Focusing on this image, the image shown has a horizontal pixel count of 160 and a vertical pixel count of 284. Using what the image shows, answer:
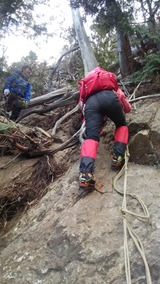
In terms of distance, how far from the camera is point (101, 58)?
26.3 feet

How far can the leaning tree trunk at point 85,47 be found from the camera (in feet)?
23.3

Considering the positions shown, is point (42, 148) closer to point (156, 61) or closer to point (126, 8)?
point (156, 61)

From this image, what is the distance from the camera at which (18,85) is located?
269 inches

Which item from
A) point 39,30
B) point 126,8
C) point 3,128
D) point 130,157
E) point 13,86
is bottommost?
point 130,157

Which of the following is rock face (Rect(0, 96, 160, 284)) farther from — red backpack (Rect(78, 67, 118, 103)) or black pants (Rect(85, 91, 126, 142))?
red backpack (Rect(78, 67, 118, 103))

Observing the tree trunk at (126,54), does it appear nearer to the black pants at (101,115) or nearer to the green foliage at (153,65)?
the green foliage at (153,65)

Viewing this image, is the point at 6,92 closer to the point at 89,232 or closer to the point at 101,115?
the point at 101,115

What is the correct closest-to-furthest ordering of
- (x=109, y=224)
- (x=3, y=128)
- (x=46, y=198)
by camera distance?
(x=109, y=224) < (x=46, y=198) < (x=3, y=128)

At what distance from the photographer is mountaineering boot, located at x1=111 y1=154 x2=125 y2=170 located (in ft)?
12.0

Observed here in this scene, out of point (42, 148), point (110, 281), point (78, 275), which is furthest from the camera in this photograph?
point (42, 148)

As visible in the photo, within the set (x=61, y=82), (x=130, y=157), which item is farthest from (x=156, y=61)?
(x=61, y=82)

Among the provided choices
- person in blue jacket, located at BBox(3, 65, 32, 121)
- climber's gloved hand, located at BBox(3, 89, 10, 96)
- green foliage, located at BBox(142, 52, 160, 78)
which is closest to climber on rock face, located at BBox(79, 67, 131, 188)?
green foliage, located at BBox(142, 52, 160, 78)

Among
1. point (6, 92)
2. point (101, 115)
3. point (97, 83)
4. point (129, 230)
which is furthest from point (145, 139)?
point (6, 92)

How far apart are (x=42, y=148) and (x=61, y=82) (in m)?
5.80
